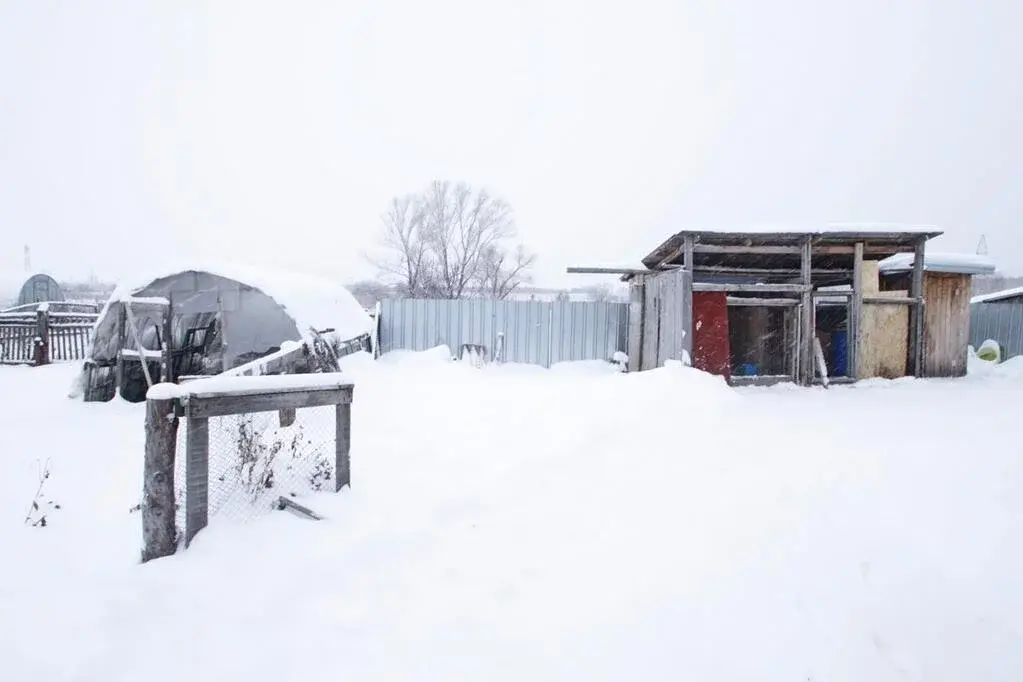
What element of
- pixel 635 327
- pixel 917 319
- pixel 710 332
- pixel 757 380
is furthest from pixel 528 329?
pixel 917 319

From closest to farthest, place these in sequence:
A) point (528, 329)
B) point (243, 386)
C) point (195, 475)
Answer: point (195, 475) < point (243, 386) < point (528, 329)

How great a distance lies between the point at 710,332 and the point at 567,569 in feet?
24.4

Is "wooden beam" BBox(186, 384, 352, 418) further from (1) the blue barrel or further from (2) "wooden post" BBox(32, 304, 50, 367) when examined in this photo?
(2) "wooden post" BBox(32, 304, 50, 367)

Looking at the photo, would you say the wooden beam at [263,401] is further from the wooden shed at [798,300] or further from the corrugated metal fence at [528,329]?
the corrugated metal fence at [528,329]

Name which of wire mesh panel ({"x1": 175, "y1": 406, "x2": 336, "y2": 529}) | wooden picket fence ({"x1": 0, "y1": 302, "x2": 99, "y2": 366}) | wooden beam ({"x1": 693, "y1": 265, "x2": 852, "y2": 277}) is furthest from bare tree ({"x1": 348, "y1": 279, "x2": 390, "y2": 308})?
wire mesh panel ({"x1": 175, "y1": 406, "x2": 336, "y2": 529})

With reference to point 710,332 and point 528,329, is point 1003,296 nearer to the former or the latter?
point 710,332

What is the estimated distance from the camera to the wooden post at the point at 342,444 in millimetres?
3832

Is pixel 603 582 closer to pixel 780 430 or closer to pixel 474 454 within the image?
pixel 474 454

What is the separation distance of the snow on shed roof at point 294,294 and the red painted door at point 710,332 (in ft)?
23.5

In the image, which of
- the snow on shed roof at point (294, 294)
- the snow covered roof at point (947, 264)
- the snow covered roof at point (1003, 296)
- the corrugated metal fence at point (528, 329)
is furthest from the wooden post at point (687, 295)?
the snow covered roof at point (1003, 296)

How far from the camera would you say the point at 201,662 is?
225 centimetres

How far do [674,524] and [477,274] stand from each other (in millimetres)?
27849

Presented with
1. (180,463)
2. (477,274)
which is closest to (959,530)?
(180,463)

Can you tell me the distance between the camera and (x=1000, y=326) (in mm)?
14516
